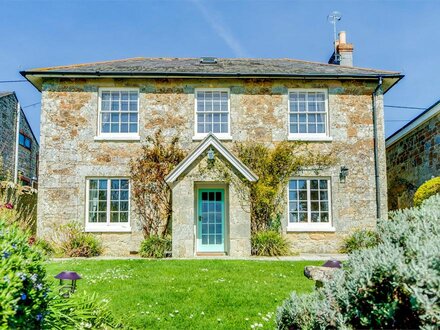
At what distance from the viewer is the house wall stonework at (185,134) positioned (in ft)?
47.7

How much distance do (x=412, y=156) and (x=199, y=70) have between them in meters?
9.39

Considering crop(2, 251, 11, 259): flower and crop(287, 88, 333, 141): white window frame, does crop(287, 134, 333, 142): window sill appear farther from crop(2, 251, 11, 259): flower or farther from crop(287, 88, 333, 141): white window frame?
crop(2, 251, 11, 259): flower

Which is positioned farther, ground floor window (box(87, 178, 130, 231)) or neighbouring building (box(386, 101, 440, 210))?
ground floor window (box(87, 178, 130, 231))

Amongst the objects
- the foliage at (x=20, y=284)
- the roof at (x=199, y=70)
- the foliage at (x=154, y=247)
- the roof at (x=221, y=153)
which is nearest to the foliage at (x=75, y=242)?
the foliage at (x=154, y=247)

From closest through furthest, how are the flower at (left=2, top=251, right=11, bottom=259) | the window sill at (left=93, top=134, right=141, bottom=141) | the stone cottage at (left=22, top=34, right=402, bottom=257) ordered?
1. the flower at (left=2, top=251, right=11, bottom=259)
2. the stone cottage at (left=22, top=34, right=402, bottom=257)
3. the window sill at (left=93, top=134, right=141, bottom=141)

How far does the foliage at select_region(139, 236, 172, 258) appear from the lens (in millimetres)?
13305

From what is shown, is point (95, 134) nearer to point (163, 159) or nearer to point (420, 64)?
point (163, 159)

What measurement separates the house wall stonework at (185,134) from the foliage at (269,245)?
3.57 feet

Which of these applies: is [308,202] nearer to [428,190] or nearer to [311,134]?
[311,134]

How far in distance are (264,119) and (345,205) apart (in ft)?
14.6

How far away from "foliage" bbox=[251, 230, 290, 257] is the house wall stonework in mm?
1089

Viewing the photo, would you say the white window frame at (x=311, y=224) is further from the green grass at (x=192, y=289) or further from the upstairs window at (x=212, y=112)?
the green grass at (x=192, y=289)

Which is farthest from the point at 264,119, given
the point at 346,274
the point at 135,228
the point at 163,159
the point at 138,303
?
the point at 346,274

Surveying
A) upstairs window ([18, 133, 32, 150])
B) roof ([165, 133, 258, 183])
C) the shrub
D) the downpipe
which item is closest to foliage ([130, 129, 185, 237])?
roof ([165, 133, 258, 183])
